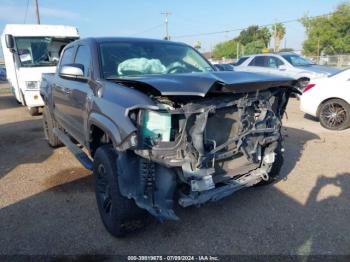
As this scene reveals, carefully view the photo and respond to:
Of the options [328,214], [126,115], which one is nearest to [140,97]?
[126,115]

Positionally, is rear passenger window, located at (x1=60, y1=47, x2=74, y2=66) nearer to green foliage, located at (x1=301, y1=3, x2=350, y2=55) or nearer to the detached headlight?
the detached headlight

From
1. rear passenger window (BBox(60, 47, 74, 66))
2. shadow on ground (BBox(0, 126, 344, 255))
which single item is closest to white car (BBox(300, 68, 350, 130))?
shadow on ground (BBox(0, 126, 344, 255))

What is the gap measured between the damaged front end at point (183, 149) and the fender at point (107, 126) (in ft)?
0.49

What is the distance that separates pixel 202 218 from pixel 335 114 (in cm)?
555

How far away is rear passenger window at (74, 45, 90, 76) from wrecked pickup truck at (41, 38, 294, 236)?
22 millimetres

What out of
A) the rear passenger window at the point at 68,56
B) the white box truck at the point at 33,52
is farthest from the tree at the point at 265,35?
the rear passenger window at the point at 68,56

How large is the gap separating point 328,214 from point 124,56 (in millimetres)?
3035

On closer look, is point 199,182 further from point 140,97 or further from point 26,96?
point 26,96

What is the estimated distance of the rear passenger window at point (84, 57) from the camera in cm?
404

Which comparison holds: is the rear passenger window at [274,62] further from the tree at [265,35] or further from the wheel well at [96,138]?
the tree at [265,35]

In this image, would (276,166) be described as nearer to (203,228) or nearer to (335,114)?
(203,228)

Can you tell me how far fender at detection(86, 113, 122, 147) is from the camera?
2.85 meters

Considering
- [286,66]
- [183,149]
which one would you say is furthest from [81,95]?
[286,66]

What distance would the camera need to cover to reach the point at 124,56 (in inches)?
161
